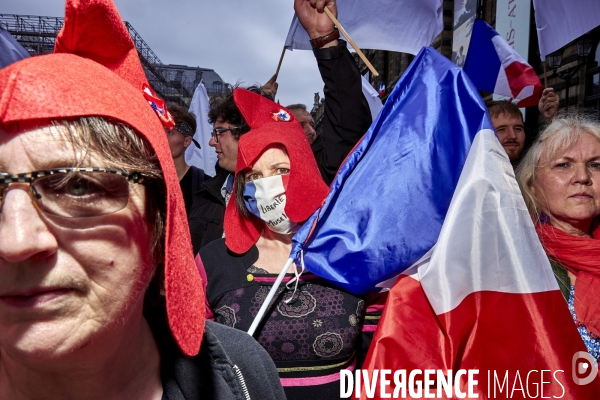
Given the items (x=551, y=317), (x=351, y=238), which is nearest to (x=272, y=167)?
(x=351, y=238)

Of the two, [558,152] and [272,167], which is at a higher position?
[558,152]

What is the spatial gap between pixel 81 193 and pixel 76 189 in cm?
1

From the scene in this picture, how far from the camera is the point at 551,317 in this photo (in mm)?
1891

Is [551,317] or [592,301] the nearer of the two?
[551,317]

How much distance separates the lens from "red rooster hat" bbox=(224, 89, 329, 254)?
7.48 ft

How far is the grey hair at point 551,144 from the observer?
98.4 inches

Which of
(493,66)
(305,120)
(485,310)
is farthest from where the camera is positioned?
(493,66)

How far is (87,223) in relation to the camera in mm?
879

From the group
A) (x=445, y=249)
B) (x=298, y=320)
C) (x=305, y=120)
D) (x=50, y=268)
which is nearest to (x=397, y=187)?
(x=445, y=249)

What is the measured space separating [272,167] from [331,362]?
3.24 feet

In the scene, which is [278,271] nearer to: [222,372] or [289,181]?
[289,181]

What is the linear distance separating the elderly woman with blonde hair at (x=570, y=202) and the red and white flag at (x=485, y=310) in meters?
0.35

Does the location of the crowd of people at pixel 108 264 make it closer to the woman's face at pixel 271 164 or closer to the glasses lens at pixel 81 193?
the glasses lens at pixel 81 193

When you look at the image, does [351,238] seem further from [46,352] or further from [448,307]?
[46,352]
